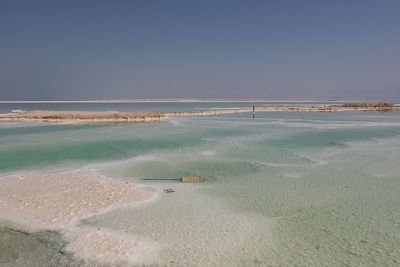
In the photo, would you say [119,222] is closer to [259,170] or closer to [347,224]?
[347,224]

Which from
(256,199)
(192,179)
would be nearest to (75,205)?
(192,179)

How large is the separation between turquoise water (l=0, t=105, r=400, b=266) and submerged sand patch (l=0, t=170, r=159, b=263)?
58 centimetres

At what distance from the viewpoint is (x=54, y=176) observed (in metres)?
15.1

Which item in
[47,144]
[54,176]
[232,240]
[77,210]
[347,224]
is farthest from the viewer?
[47,144]

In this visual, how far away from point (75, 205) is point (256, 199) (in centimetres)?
600

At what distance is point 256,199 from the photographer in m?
12.2

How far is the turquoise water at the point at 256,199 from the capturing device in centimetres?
834

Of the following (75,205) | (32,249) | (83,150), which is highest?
(83,150)

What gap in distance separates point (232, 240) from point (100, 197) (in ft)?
17.5

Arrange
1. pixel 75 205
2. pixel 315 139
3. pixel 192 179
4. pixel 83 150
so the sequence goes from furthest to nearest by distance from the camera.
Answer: pixel 315 139, pixel 83 150, pixel 192 179, pixel 75 205

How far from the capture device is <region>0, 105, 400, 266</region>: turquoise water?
27.4 ft

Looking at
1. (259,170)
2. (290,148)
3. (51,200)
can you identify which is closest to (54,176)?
(51,200)

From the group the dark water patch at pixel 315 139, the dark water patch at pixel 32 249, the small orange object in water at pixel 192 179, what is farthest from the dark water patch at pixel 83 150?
the dark water patch at pixel 32 249

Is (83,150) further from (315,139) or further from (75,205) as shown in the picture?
(315,139)
